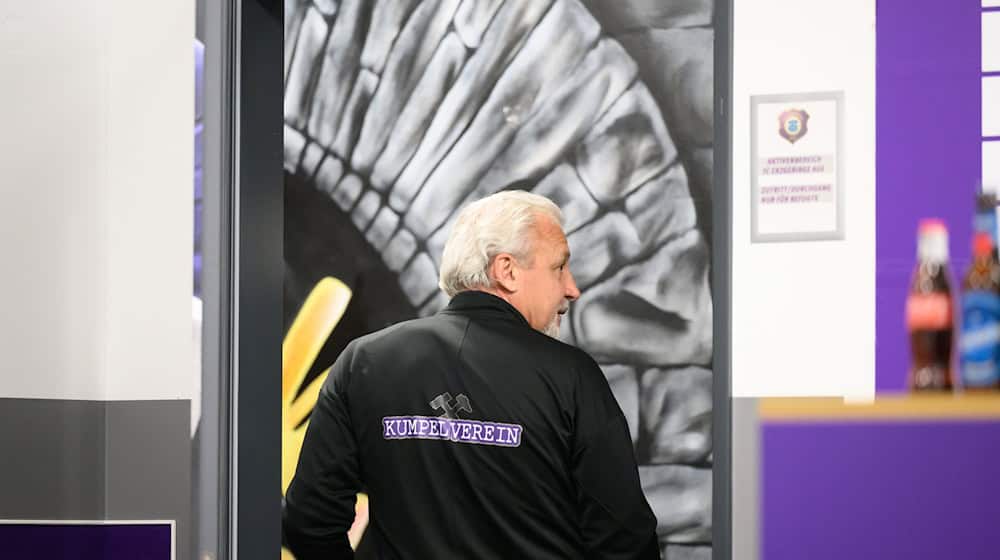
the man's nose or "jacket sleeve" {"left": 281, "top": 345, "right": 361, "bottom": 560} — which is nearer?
"jacket sleeve" {"left": 281, "top": 345, "right": 361, "bottom": 560}

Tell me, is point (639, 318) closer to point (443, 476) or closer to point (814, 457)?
point (443, 476)

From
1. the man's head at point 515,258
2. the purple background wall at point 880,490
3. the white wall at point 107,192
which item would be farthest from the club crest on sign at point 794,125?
the white wall at point 107,192

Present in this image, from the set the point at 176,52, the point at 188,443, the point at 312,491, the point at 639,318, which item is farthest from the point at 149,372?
the point at 639,318

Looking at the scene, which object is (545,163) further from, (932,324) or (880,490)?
(880,490)

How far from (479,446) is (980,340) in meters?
1.23

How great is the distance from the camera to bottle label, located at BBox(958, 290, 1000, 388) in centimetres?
209

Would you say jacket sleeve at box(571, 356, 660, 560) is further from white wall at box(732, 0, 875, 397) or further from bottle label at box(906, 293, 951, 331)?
bottle label at box(906, 293, 951, 331)

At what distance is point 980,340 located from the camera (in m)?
2.11

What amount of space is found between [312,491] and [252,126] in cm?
106

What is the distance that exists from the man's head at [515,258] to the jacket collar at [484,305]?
0.39 feet

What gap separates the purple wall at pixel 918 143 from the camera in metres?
2.79

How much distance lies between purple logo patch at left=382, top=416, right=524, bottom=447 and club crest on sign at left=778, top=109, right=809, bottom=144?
3.16ft

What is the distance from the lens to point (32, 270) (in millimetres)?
3201

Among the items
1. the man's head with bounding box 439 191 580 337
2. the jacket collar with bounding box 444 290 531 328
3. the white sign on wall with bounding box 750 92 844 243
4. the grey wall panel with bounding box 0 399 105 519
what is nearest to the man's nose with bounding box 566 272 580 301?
the man's head with bounding box 439 191 580 337
